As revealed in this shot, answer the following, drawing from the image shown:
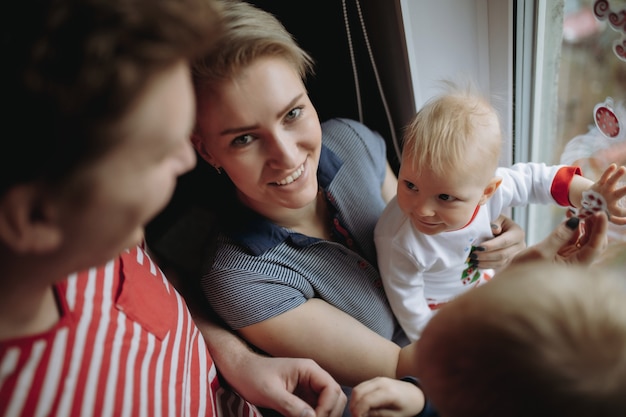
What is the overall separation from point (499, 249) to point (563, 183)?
0.61ft

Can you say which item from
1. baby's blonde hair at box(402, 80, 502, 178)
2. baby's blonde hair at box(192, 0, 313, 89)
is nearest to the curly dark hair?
baby's blonde hair at box(192, 0, 313, 89)

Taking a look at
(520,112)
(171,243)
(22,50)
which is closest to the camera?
(22,50)

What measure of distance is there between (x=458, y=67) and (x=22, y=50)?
0.95 metres

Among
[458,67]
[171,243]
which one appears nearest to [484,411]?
[458,67]

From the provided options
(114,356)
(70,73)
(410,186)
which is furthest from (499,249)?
(70,73)

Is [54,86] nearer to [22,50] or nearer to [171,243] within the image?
[22,50]

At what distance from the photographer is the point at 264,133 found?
2.91ft

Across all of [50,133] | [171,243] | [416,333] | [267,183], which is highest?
[50,133]

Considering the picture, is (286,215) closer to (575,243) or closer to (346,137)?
(346,137)

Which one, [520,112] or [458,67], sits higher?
[458,67]

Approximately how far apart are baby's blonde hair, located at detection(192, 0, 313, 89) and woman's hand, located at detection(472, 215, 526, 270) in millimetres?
549

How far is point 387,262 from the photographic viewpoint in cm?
108

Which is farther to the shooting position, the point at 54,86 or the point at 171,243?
the point at 171,243

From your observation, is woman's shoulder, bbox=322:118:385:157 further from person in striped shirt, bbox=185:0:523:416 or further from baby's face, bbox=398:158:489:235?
baby's face, bbox=398:158:489:235
